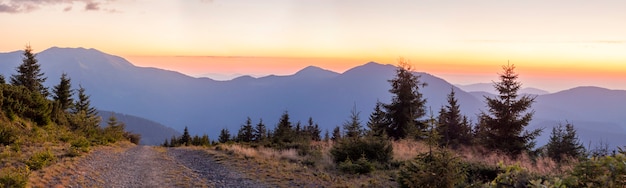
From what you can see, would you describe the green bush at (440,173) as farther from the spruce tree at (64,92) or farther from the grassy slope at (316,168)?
the spruce tree at (64,92)

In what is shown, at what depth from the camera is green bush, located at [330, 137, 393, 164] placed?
15489 mm

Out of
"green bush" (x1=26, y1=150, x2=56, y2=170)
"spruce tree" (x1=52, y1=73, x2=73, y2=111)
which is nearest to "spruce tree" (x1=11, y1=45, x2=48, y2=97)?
"spruce tree" (x1=52, y1=73, x2=73, y2=111)

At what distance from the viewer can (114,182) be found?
11469 mm

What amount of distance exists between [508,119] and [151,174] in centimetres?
1844

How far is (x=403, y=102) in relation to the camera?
28359 millimetres

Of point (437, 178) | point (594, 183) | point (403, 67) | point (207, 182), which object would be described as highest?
point (403, 67)

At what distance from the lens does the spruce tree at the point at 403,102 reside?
28.1 meters

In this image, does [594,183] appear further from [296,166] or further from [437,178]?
[296,166]

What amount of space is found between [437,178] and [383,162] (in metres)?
8.12

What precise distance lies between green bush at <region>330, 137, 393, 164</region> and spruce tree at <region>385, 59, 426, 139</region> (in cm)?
1236

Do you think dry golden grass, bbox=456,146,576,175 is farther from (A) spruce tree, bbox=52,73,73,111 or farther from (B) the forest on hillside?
(A) spruce tree, bbox=52,73,73,111

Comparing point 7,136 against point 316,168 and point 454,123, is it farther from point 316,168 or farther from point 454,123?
point 454,123

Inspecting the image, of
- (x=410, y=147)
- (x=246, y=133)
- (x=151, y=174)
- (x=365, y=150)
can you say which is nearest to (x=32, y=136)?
(x=151, y=174)

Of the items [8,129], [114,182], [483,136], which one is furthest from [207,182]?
[483,136]
